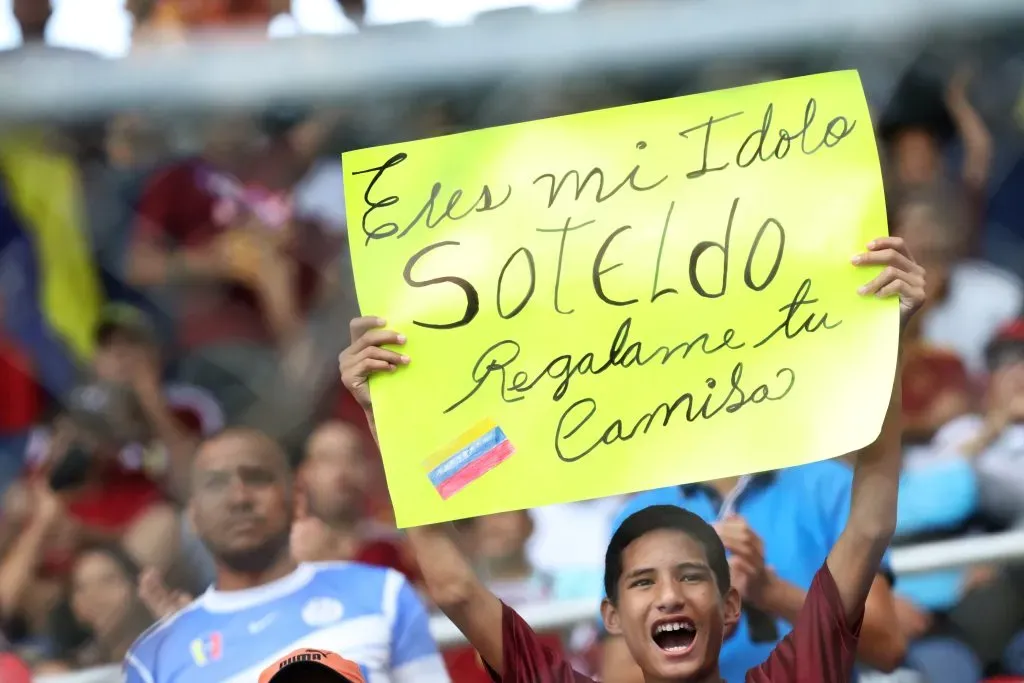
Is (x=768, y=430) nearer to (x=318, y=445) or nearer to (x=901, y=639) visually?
(x=901, y=639)

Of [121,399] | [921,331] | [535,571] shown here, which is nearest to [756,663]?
[535,571]

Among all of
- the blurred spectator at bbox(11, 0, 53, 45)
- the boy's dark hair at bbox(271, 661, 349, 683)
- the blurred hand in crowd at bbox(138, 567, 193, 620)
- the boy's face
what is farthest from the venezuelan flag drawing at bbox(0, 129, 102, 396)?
the boy's face

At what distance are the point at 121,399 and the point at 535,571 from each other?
53 centimetres

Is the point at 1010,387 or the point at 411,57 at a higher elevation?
the point at 411,57

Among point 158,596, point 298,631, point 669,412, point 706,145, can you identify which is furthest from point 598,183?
point 158,596

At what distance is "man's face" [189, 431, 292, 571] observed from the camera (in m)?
1.53

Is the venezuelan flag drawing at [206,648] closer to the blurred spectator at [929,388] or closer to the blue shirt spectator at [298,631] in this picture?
the blue shirt spectator at [298,631]

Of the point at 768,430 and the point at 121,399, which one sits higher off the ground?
the point at 121,399

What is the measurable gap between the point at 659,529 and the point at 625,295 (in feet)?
0.70

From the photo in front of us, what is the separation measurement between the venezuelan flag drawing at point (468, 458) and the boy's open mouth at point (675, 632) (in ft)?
0.64

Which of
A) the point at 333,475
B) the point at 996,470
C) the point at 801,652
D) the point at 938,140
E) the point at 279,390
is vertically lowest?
the point at 801,652

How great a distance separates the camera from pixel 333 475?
170cm

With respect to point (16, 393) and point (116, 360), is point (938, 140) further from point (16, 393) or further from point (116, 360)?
point (16, 393)

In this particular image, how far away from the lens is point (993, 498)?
1674 millimetres
